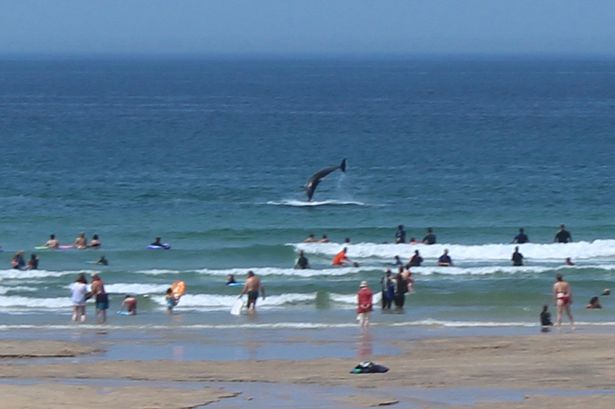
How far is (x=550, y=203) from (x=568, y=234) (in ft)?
35.7

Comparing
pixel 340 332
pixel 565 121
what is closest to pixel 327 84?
pixel 565 121

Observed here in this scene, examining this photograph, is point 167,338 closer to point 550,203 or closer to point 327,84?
point 550,203

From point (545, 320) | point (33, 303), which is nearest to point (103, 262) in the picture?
point (33, 303)

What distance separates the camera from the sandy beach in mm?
20219

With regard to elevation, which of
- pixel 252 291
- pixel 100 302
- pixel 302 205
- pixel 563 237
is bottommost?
pixel 100 302

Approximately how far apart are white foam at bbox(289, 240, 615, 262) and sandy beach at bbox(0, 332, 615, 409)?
51.3 ft

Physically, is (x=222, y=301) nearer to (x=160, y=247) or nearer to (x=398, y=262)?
(x=398, y=262)

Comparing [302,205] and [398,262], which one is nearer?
[398,262]

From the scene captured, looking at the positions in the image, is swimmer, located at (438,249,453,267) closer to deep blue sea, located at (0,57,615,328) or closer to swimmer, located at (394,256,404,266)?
deep blue sea, located at (0,57,615,328)

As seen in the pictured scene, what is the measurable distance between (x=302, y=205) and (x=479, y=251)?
11.2 metres

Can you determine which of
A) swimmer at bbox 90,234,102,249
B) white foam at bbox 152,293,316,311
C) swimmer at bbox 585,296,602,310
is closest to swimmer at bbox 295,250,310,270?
white foam at bbox 152,293,316,311

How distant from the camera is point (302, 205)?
52812 millimetres

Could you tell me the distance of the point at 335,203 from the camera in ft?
176

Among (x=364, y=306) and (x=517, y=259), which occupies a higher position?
(x=517, y=259)
